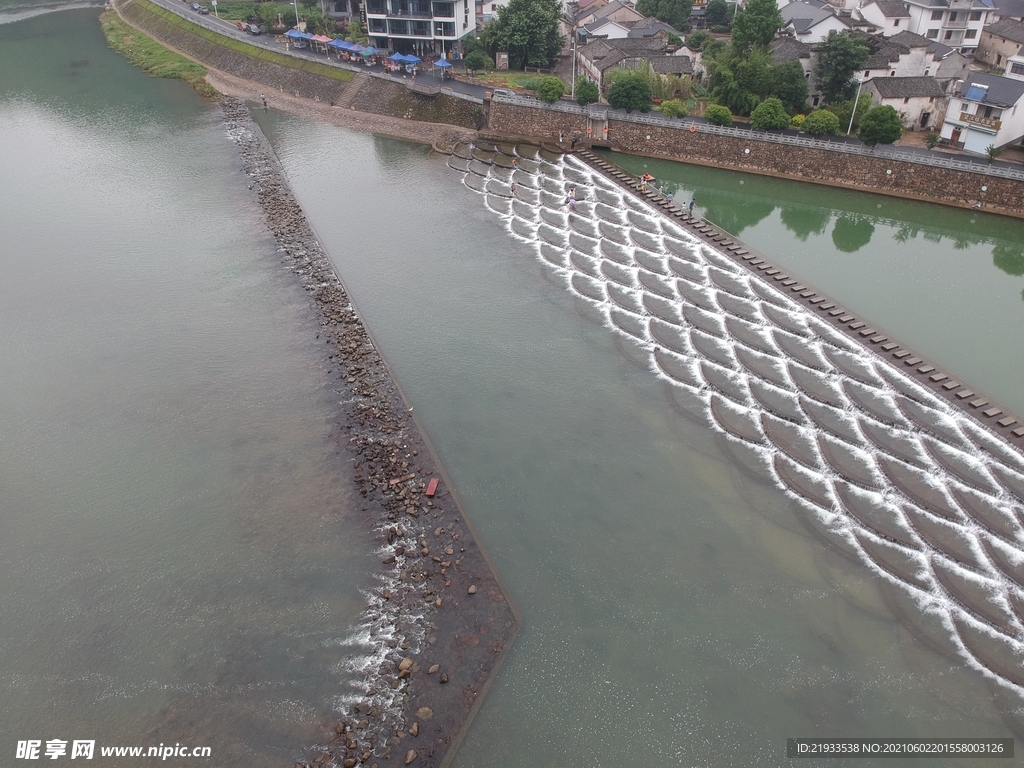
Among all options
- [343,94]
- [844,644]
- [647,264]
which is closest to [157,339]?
[647,264]

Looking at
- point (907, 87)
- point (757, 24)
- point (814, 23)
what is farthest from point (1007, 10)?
point (757, 24)

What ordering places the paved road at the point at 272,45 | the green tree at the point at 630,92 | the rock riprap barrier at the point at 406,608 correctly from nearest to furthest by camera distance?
the rock riprap barrier at the point at 406,608 < the green tree at the point at 630,92 < the paved road at the point at 272,45

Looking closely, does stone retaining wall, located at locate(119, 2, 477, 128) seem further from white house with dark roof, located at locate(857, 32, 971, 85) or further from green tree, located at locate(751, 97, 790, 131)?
white house with dark roof, located at locate(857, 32, 971, 85)

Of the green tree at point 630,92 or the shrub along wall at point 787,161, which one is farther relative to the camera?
the green tree at point 630,92

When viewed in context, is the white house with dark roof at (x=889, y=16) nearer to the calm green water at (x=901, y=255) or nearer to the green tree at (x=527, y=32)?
the calm green water at (x=901, y=255)

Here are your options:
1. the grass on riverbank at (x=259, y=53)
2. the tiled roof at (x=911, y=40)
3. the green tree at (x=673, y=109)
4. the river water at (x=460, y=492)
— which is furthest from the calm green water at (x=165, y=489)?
the tiled roof at (x=911, y=40)

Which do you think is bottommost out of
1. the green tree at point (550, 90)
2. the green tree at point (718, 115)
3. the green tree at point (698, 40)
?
the green tree at point (718, 115)
